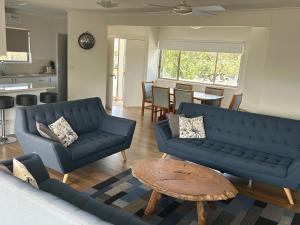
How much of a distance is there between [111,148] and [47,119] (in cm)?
92

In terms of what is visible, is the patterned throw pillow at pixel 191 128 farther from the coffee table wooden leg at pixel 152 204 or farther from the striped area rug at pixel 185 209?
the coffee table wooden leg at pixel 152 204

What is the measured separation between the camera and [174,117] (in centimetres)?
431

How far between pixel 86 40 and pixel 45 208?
5997 mm

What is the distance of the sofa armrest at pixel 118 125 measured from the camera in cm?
412

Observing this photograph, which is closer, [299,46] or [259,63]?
[299,46]

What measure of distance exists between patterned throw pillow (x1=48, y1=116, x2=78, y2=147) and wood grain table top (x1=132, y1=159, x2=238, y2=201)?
3.41ft

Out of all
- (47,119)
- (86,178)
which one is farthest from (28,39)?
(86,178)

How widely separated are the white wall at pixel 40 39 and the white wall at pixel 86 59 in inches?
57.5

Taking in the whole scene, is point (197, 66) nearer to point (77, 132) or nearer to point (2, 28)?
point (77, 132)

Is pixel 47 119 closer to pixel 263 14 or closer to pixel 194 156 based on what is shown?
pixel 194 156

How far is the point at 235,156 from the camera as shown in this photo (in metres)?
3.56

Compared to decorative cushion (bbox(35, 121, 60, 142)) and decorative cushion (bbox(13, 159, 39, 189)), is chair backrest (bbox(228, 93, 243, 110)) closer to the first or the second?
decorative cushion (bbox(35, 121, 60, 142))

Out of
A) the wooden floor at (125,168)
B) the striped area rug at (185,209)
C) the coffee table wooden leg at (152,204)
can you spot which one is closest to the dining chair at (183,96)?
the wooden floor at (125,168)

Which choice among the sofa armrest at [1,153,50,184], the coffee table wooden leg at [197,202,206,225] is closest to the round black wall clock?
the sofa armrest at [1,153,50,184]
